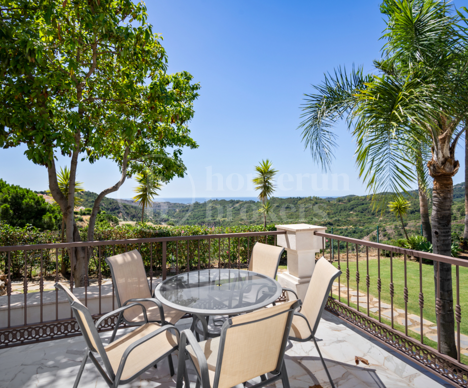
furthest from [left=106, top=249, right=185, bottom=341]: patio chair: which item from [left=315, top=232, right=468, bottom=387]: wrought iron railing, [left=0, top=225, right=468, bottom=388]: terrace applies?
[left=315, top=232, right=468, bottom=387]: wrought iron railing

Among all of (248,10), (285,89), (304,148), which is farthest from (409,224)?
(248,10)

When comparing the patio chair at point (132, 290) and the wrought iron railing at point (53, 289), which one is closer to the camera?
the patio chair at point (132, 290)

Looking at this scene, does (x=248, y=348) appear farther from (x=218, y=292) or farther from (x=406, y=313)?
(x=406, y=313)

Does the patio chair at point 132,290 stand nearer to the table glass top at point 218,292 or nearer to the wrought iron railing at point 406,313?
the table glass top at point 218,292

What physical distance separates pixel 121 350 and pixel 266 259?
1.81m

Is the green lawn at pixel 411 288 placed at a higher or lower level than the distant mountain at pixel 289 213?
lower

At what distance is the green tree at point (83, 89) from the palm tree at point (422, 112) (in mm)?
3837

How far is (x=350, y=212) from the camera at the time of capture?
458 inches

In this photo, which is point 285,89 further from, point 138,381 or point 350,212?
point 138,381

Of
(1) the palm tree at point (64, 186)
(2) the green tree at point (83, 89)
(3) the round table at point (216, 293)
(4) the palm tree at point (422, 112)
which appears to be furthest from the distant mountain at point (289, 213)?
(3) the round table at point (216, 293)

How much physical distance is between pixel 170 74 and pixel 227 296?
669 centimetres

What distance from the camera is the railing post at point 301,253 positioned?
3559 millimetres

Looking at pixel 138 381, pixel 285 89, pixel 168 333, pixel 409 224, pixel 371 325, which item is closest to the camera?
pixel 168 333

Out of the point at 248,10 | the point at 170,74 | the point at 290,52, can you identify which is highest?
the point at 290,52
